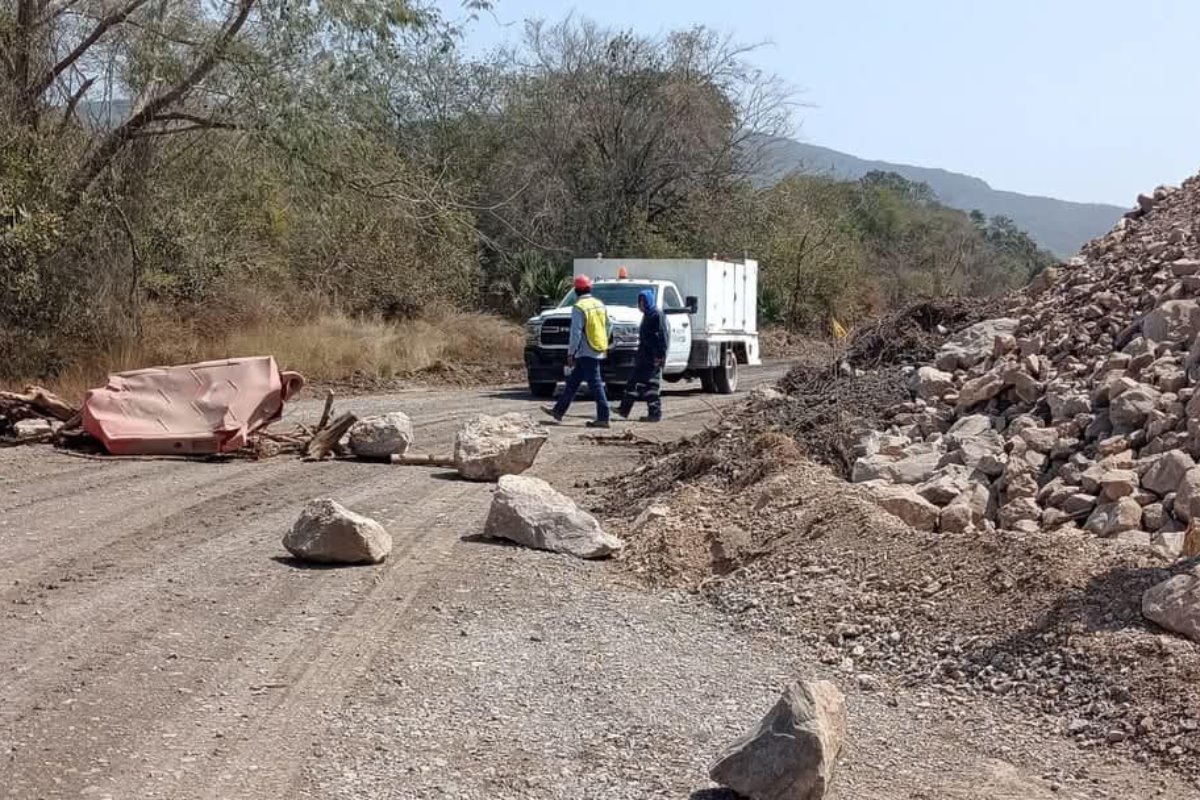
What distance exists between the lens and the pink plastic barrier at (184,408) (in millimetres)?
13156

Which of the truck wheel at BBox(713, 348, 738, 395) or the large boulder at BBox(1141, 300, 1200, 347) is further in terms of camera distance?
the truck wheel at BBox(713, 348, 738, 395)

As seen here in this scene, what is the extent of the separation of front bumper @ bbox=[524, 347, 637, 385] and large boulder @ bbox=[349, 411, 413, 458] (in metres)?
7.33

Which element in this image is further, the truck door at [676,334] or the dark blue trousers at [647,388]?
the truck door at [676,334]

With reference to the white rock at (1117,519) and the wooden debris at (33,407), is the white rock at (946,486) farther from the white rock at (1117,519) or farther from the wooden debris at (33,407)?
the wooden debris at (33,407)

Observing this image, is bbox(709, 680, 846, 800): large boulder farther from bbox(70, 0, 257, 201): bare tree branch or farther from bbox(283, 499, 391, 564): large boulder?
bbox(70, 0, 257, 201): bare tree branch

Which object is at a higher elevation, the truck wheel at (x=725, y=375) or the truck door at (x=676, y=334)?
the truck door at (x=676, y=334)

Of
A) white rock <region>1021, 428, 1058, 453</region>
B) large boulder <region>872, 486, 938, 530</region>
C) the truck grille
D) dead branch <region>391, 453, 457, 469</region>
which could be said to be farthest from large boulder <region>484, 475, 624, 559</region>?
the truck grille

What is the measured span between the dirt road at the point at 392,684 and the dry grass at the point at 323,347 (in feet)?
35.3

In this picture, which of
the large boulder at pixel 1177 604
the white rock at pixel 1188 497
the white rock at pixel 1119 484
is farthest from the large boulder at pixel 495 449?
the large boulder at pixel 1177 604

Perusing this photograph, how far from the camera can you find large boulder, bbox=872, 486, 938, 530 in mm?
8539

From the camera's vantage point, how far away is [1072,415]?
31.6ft

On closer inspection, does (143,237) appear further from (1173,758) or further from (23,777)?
Result: (1173,758)

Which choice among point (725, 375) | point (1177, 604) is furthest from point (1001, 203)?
point (1177, 604)

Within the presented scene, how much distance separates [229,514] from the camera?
33.7 feet
